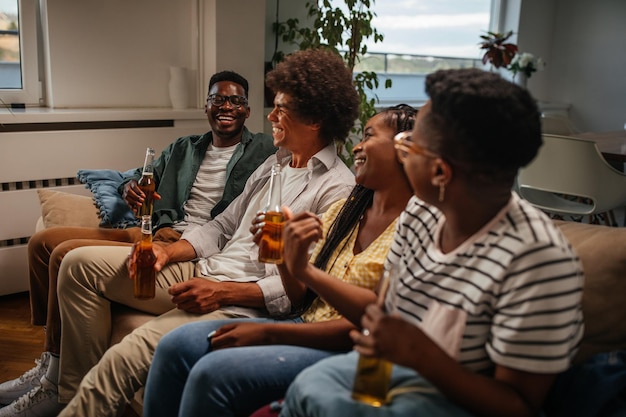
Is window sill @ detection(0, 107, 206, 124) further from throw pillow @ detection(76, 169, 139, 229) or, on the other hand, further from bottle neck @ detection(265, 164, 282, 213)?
bottle neck @ detection(265, 164, 282, 213)

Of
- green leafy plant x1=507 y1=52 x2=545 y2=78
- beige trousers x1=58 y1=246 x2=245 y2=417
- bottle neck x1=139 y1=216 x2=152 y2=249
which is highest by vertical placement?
green leafy plant x1=507 y1=52 x2=545 y2=78

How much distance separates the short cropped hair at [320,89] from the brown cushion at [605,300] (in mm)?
935

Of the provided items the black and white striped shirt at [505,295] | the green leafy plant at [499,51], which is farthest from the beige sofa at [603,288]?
the green leafy plant at [499,51]

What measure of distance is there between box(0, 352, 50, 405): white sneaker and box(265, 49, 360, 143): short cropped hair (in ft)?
3.90

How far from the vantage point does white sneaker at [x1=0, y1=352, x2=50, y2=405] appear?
7.13 ft

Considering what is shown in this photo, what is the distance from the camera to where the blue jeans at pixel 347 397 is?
107 centimetres

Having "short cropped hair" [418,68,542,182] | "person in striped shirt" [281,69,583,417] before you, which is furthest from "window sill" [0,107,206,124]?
"short cropped hair" [418,68,542,182]

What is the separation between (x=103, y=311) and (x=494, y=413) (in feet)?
4.41

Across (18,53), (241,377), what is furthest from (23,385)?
(18,53)

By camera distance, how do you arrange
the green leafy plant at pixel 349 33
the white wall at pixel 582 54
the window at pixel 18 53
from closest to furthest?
the window at pixel 18 53, the green leafy plant at pixel 349 33, the white wall at pixel 582 54

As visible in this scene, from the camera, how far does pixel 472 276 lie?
3.70ft

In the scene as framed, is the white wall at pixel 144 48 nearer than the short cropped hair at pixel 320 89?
No

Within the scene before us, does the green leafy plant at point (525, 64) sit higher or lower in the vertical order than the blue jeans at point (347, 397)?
higher

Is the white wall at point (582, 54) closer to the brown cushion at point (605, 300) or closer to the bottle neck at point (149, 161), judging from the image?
the bottle neck at point (149, 161)
